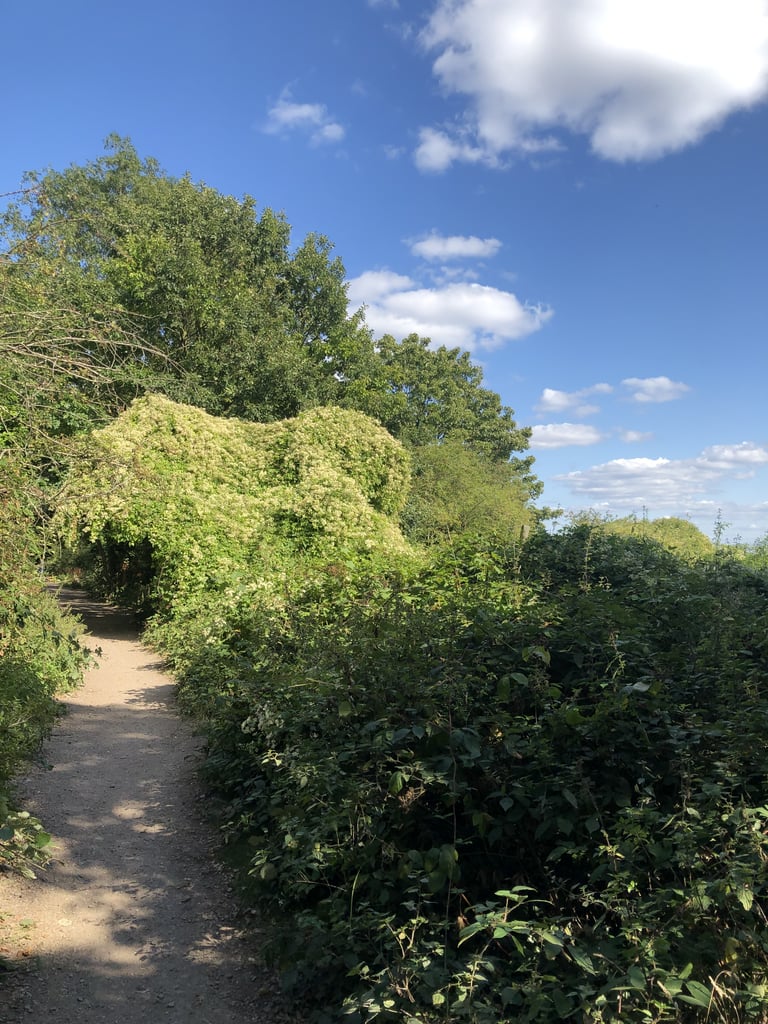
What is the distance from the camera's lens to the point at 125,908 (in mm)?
4508

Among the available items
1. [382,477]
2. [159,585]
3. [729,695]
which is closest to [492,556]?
[729,695]

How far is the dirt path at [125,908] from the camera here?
3.61 metres

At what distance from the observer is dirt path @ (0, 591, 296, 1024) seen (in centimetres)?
361

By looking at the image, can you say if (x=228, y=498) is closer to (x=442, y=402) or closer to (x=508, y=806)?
(x=508, y=806)

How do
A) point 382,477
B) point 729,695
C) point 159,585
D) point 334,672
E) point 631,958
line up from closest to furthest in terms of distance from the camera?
1. point 631,958
2. point 729,695
3. point 334,672
4. point 159,585
5. point 382,477

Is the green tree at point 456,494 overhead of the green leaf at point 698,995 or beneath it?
overhead

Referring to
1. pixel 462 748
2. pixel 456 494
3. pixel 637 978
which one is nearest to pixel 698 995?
pixel 637 978

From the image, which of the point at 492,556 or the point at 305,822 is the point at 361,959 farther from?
the point at 492,556

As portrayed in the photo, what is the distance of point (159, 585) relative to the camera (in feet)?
46.5

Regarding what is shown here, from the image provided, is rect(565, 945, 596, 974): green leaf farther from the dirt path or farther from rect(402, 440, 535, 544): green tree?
rect(402, 440, 535, 544): green tree

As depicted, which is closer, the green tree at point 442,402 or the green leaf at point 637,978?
the green leaf at point 637,978

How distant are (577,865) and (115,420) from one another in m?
14.4

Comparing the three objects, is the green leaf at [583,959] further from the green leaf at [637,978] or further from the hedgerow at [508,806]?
the green leaf at [637,978]

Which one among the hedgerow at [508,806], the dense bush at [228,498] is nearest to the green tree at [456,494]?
the dense bush at [228,498]
